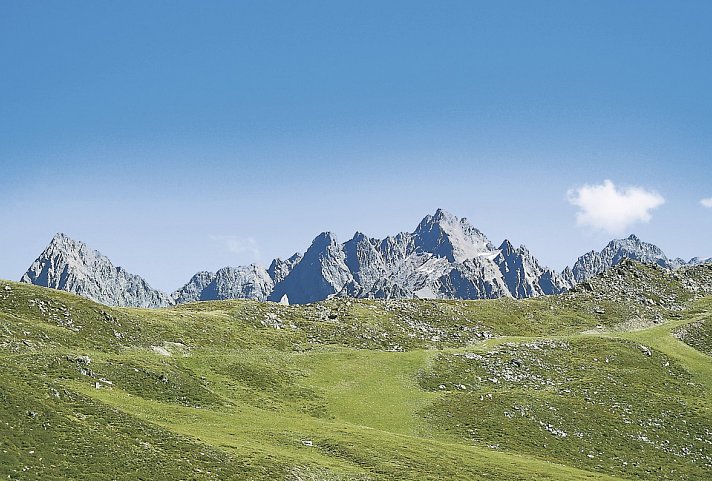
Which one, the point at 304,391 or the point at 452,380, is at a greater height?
the point at 452,380

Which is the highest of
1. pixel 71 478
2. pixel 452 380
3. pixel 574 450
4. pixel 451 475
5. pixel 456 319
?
pixel 456 319

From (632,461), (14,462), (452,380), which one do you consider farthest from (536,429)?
(14,462)

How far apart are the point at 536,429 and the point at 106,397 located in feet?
149

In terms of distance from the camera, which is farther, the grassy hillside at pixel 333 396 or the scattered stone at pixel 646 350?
the scattered stone at pixel 646 350

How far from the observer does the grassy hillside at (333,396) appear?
4094cm

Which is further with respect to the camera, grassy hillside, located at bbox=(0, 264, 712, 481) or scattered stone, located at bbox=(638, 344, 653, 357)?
scattered stone, located at bbox=(638, 344, 653, 357)

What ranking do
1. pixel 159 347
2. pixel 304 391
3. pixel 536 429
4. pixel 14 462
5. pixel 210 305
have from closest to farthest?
pixel 14 462, pixel 536 429, pixel 304 391, pixel 159 347, pixel 210 305

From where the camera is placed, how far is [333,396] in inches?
2719

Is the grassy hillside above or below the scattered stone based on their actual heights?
below

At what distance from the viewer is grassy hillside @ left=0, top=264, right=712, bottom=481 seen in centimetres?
4094

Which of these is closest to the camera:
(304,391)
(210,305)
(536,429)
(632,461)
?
(632,461)

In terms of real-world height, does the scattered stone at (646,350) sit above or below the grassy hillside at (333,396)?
above

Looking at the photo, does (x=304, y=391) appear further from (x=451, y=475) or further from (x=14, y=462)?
(x=14, y=462)

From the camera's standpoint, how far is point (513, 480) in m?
48.2
